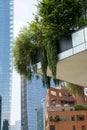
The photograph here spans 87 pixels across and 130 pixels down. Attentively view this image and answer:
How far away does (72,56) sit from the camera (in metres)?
10.6

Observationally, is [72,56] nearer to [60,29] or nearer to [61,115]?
[60,29]

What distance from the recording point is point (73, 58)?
35.4ft

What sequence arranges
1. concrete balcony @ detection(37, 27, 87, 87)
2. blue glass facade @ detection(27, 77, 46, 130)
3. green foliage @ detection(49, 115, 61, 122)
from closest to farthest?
concrete balcony @ detection(37, 27, 87, 87) → green foliage @ detection(49, 115, 61, 122) → blue glass facade @ detection(27, 77, 46, 130)

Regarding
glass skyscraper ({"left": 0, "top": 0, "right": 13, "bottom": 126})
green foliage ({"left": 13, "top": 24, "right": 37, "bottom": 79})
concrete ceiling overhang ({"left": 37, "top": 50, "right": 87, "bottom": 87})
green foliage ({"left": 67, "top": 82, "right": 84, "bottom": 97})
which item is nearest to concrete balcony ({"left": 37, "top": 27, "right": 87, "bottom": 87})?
concrete ceiling overhang ({"left": 37, "top": 50, "right": 87, "bottom": 87})

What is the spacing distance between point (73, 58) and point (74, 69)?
1.04 m

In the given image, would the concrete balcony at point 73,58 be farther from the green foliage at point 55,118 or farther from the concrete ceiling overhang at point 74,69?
the green foliage at point 55,118

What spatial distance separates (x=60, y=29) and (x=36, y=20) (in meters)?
1.48

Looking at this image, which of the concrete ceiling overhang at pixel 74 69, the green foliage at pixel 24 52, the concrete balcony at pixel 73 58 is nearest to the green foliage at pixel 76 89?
the concrete ceiling overhang at pixel 74 69

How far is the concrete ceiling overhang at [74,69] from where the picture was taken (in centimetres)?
1077

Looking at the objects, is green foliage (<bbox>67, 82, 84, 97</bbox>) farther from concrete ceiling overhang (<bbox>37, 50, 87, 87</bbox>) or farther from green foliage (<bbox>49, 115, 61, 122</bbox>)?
green foliage (<bbox>49, 115, 61, 122</bbox>)

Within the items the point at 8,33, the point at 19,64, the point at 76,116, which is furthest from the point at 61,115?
the point at 8,33

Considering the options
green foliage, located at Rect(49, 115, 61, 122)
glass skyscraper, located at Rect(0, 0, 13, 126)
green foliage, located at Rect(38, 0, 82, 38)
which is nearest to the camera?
green foliage, located at Rect(38, 0, 82, 38)

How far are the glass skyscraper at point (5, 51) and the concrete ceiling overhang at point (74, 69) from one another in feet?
537

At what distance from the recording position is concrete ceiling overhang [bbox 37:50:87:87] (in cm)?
1077
